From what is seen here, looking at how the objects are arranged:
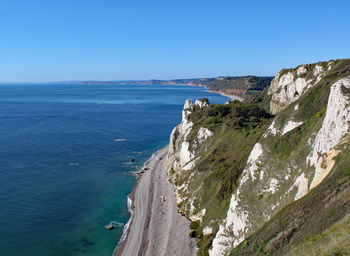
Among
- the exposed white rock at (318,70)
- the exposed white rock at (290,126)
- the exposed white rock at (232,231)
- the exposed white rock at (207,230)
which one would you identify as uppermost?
the exposed white rock at (318,70)

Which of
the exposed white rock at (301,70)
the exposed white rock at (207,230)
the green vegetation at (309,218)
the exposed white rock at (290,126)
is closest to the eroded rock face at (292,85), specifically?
the exposed white rock at (301,70)

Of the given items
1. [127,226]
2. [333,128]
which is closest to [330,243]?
[333,128]

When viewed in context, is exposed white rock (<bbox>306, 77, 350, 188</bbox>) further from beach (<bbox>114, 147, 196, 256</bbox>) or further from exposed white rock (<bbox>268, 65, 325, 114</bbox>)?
exposed white rock (<bbox>268, 65, 325, 114</bbox>)

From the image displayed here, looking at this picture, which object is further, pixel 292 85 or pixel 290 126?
pixel 292 85

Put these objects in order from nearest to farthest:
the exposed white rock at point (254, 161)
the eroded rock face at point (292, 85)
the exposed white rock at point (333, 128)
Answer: the exposed white rock at point (333, 128) < the exposed white rock at point (254, 161) < the eroded rock face at point (292, 85)

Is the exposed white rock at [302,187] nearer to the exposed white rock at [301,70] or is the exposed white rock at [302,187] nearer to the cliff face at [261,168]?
the cliff face at [261,168]

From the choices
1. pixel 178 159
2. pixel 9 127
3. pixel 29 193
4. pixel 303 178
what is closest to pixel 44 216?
pixel 29 193

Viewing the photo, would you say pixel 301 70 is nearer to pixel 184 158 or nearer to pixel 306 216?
pixel 184 158
